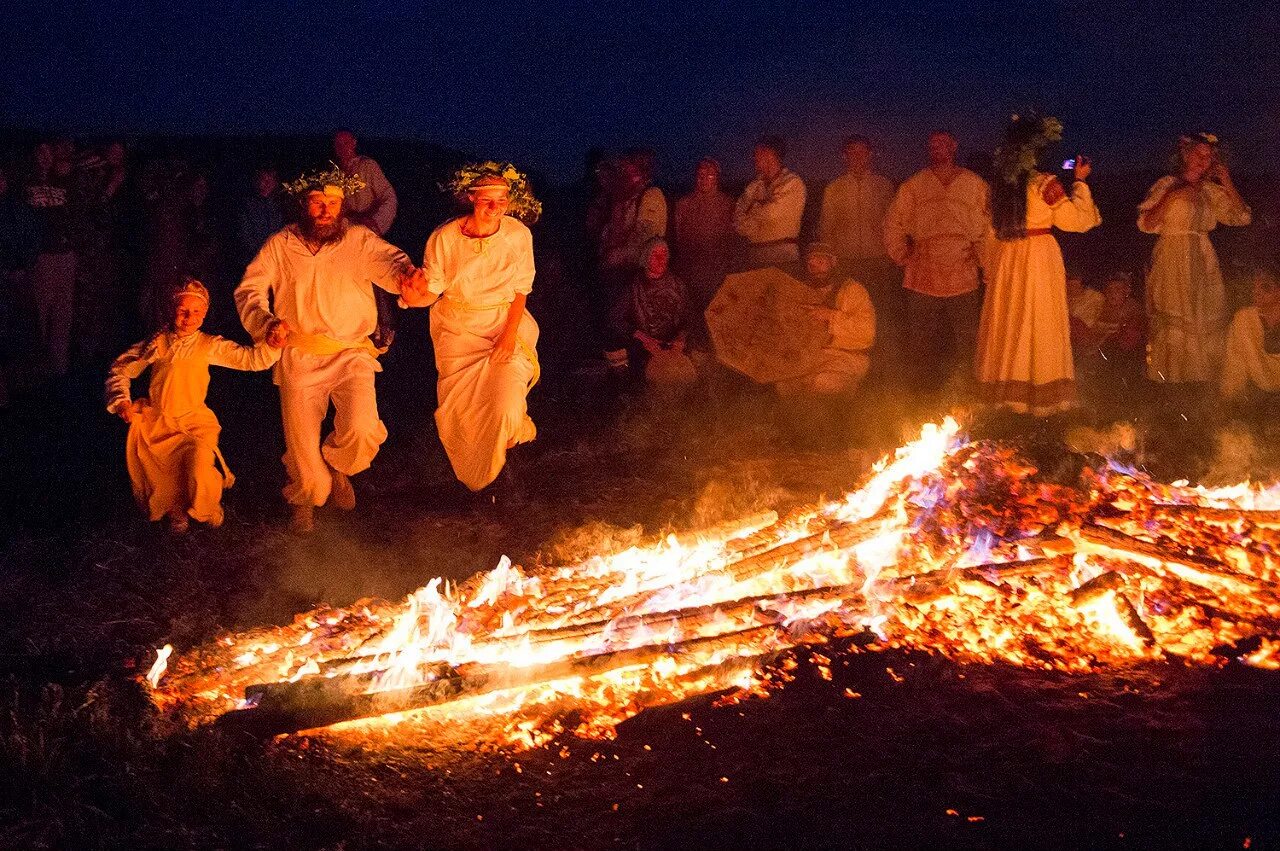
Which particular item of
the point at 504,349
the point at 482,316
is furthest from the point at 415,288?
the point at 504,349

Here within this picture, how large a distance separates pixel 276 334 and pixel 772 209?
186 inches

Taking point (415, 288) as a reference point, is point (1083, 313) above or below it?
below

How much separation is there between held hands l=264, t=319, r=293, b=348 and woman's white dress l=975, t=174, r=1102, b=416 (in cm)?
532

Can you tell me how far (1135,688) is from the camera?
4.32m

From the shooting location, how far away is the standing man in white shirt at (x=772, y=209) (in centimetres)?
944

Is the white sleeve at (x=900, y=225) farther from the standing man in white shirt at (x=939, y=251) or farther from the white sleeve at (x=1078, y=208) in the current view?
the white sleeve at (x=1078, y=208)

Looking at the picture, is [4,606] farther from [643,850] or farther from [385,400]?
[385,400]

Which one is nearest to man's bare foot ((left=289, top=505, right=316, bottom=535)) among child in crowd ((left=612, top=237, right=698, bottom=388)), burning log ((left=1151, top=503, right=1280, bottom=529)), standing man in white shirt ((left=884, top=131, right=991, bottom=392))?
child in crowd ((left=612, top=237, right=698, bottom=388))

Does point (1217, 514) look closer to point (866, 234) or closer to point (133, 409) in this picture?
point (866, 234)

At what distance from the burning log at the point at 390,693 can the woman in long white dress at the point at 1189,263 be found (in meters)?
6.64

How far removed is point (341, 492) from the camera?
723 centimetres

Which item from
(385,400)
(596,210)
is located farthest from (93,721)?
(596,210)

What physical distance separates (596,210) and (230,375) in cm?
439

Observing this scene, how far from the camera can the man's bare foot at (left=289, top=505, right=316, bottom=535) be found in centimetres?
682
